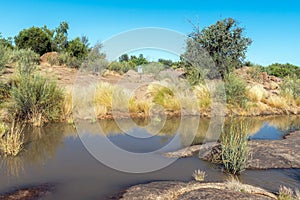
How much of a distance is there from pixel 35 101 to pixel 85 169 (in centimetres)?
458

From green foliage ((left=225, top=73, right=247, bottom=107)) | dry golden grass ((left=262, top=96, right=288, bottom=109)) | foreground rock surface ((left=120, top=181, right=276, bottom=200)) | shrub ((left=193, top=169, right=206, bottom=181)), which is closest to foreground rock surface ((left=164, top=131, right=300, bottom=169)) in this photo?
shrub ((left=193, top=169, right=206, bottom=181))

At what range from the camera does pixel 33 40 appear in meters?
29.9

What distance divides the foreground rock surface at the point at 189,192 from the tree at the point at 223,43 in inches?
583

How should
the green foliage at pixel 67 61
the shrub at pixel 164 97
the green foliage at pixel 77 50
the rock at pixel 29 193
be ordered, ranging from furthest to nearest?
the green foliage at pixel 77 50 < the green foliage at pixel 67 61 < the shrub at pixel 164 97 < the rock at pixel 29 193

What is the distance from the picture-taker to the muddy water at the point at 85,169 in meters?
4.57

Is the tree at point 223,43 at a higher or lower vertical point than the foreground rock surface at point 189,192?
higher

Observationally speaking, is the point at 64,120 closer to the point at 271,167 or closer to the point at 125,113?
the point at 125,113

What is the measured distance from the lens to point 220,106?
512 inches

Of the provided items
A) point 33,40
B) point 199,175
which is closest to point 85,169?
point 199,175

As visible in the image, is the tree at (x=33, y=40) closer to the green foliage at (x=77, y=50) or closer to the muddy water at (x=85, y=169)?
the green foliage at (x=77, y=50)

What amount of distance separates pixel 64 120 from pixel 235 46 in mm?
13050

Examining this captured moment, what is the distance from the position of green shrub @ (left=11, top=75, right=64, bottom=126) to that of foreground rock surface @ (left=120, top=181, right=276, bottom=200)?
5.44 meters

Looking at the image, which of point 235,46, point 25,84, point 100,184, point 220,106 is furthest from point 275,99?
point 100,184

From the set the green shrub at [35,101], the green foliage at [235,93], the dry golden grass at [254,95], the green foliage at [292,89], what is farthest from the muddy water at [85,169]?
the green foliage at [292,89]
